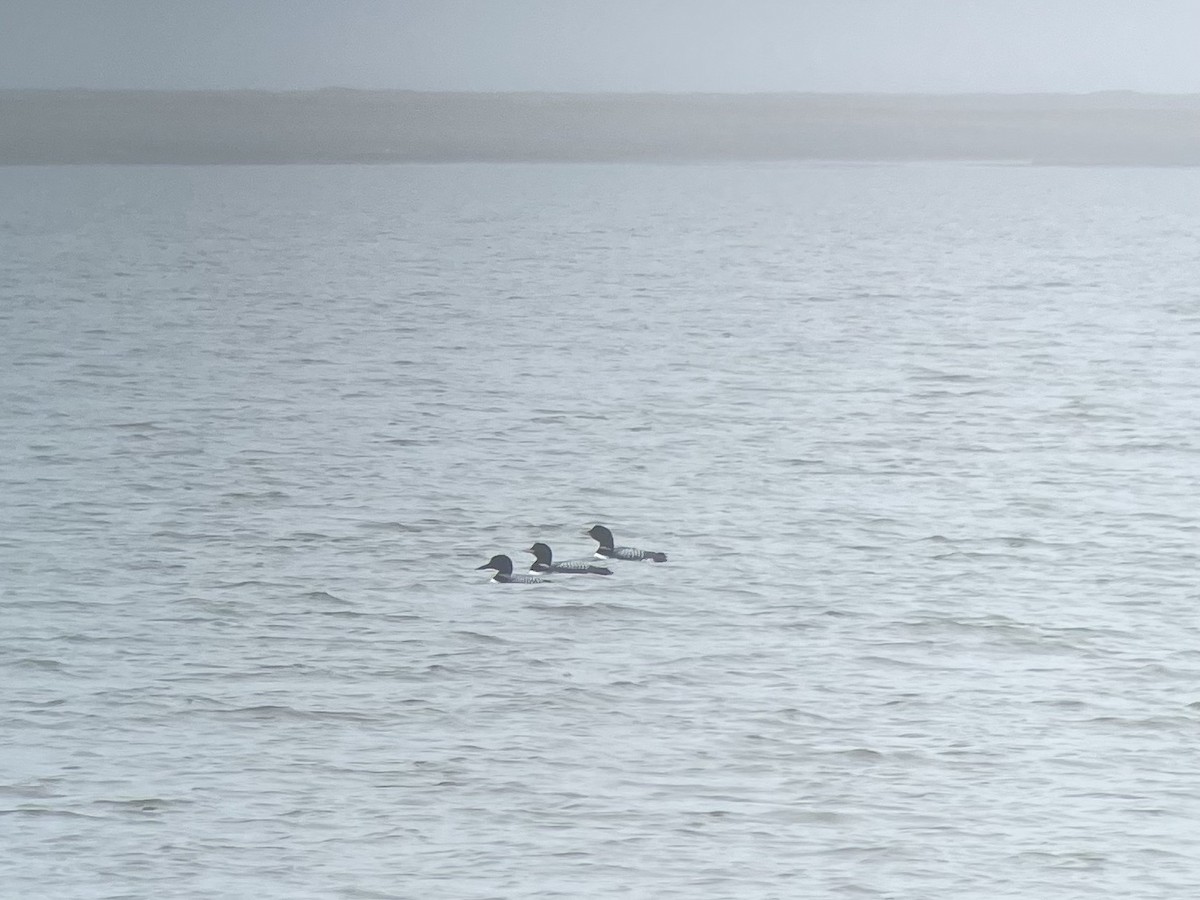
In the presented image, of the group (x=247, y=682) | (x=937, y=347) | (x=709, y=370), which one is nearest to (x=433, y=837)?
(x=247, y=682)

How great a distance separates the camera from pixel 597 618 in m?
19.6

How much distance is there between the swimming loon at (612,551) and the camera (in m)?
21.8

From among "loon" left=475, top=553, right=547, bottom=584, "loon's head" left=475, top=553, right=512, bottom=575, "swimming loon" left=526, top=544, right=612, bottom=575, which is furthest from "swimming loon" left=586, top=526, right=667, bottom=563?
"loon's head" left=475, top=553, right=512, bottom=575

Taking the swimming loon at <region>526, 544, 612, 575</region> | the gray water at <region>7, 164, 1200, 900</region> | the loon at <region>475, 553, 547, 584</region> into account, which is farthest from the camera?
the swimming loon at <region>526, 544, 612, 575</region>

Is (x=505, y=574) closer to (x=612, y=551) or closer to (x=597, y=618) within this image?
(x=612, y=551)

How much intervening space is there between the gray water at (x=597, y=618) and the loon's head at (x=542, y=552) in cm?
67

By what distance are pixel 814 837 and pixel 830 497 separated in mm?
13066

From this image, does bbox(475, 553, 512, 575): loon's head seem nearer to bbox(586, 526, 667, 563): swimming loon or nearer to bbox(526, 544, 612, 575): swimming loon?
bbox(526, 544, 612, 575): swimming loon

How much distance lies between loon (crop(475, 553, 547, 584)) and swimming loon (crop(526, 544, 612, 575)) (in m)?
0.18

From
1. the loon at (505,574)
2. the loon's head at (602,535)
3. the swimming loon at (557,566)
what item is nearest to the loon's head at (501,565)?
the loon at (505,574)

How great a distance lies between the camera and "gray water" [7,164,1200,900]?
13359mm

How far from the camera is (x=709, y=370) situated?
4188 centimetres

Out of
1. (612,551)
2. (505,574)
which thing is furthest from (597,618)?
(612,551)

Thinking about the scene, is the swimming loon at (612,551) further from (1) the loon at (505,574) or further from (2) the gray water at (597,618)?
(1) the loon at (505,574)
